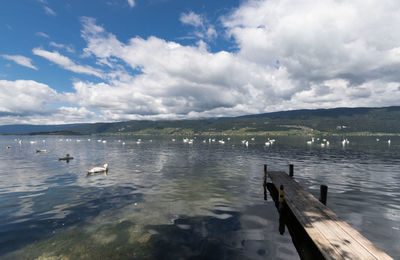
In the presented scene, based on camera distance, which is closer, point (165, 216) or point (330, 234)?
point (330, 234)

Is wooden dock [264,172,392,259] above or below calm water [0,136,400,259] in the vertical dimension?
above

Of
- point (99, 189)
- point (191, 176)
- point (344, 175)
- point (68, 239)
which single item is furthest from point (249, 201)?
point (344, 175)

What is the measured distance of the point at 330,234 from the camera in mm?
A: 13250

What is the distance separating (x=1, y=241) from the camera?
14.9 metres

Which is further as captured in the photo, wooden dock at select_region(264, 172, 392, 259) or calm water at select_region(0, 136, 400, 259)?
calm water at select_region(0, 136, 400, 259)

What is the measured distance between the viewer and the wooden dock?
434 inches

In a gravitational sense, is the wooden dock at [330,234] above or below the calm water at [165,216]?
above

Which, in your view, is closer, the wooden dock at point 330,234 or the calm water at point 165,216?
the wooden dock at point 330,234

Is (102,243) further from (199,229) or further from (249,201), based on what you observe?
(249,201)

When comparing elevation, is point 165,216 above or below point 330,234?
below

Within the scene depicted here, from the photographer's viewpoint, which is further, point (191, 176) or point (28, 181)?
point (191, 176)

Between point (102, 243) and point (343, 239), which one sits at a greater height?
point (343, 239)

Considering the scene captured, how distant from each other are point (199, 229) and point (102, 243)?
7515 millimetres

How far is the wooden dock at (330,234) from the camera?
11.0 m
